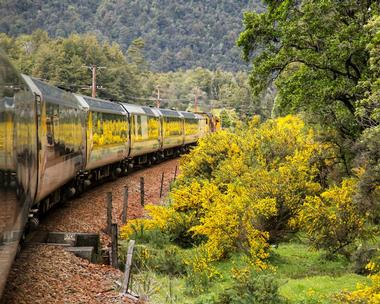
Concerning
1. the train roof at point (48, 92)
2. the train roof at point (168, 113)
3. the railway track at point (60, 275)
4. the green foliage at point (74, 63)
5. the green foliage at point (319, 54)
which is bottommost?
the railway track at point (60, 275)

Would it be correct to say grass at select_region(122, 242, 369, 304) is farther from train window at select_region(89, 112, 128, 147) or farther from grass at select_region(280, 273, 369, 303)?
train window at select_region(89, 112, 128, 147)

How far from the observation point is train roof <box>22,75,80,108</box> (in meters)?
11.1

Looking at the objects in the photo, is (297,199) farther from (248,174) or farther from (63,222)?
(63,222)

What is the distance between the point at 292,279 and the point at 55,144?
5.73m

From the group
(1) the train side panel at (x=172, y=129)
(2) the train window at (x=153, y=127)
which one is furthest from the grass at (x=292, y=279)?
(1) the train side panel at (x=172, y=129)

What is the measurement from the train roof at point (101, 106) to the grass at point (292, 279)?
658 centimetres

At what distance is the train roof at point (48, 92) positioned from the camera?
1112 cm

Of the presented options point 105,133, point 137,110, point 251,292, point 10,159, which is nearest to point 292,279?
point 251,292

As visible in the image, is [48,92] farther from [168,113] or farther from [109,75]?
[109,75]

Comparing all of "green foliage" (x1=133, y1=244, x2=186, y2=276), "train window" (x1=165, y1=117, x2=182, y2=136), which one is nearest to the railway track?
"green foliage" (x1=133, y1=244, x2=186, y2=276)

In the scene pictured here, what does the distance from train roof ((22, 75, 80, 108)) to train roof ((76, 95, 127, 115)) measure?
323 cm

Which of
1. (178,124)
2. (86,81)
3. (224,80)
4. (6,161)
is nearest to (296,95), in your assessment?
(6,161)

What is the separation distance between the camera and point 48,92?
12.5 metres

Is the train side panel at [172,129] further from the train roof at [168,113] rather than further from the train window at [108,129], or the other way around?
the train window at [108,129]
